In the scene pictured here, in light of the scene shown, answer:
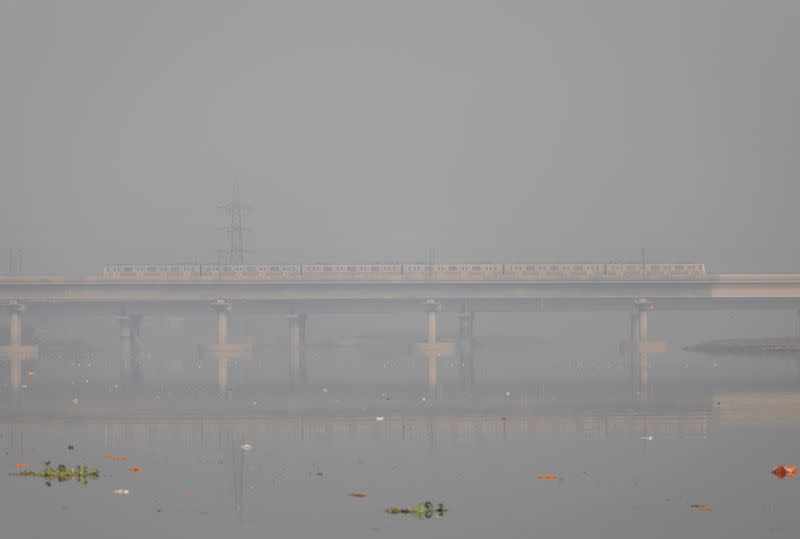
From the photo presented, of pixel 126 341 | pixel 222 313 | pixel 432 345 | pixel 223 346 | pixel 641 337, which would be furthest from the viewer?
pixel 126 341

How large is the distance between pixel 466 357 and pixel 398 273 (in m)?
16.2

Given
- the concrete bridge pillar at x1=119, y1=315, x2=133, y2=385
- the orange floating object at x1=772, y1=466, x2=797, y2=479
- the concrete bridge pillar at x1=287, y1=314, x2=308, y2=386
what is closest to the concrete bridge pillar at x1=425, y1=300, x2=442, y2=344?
the concrete bridge pillar at x1=287, y1=314, x2=308, y2=386

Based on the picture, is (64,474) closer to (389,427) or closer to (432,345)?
(389,427)

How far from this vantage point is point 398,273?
164 metres

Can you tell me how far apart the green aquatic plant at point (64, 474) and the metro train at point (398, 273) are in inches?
4520

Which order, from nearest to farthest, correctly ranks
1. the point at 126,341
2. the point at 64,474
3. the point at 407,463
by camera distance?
the point at 64,474 → the point at 407,463 → the point at 126,341

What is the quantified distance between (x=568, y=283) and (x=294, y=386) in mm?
70114

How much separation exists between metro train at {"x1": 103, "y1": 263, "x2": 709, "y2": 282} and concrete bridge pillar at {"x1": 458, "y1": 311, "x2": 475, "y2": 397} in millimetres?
10122

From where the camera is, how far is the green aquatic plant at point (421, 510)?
A: 37062 millimetres

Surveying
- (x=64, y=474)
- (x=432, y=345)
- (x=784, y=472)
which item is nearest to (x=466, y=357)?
(x=432, y=345)

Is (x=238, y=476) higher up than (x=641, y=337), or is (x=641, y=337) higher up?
(x=641, y=337)

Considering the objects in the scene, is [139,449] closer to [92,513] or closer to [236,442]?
[236,442]

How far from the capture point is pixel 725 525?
35.3m

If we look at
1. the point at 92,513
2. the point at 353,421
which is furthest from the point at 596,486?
the point at 353,421
